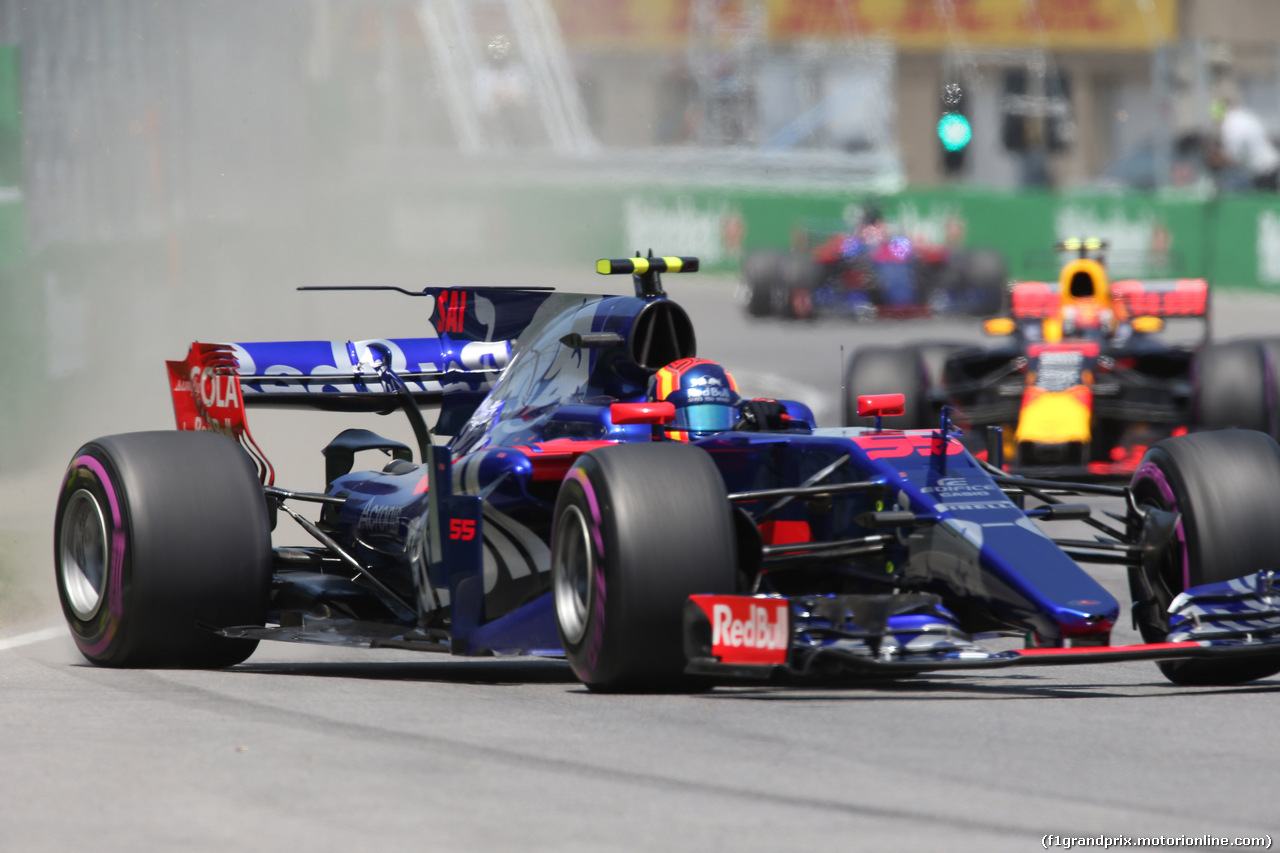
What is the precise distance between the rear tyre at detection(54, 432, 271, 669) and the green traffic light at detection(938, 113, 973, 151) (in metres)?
5.99

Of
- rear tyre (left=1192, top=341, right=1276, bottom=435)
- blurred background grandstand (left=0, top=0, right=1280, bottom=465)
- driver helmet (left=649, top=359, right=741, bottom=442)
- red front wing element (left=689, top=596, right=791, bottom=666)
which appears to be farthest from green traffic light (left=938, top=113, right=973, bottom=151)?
red front wing element (left=689, top=596, right=791, bottom=666)

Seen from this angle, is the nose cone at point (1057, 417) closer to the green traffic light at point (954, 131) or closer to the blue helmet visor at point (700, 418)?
the green traffic light at point (954, 131)

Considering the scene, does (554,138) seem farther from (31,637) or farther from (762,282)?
(31,637)

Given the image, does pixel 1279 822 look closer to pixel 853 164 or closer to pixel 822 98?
pixel 853 164

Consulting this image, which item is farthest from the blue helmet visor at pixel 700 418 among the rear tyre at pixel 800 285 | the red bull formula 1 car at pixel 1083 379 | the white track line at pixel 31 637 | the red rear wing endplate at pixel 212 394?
the rear tyre at pixel 800 285

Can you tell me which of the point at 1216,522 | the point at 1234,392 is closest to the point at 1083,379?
the point at 1234,392

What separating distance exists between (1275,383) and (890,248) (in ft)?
50.9

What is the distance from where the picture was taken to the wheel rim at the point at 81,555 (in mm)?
8438

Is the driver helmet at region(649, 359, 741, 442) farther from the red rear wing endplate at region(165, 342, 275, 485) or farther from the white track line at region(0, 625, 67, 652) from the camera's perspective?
the white track line at region(0, 625, 67, 652)

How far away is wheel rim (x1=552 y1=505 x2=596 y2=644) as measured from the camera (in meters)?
7.14

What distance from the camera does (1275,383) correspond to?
49.0ft

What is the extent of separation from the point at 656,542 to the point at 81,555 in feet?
9.64

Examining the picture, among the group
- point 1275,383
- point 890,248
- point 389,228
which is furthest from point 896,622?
point 890,248
